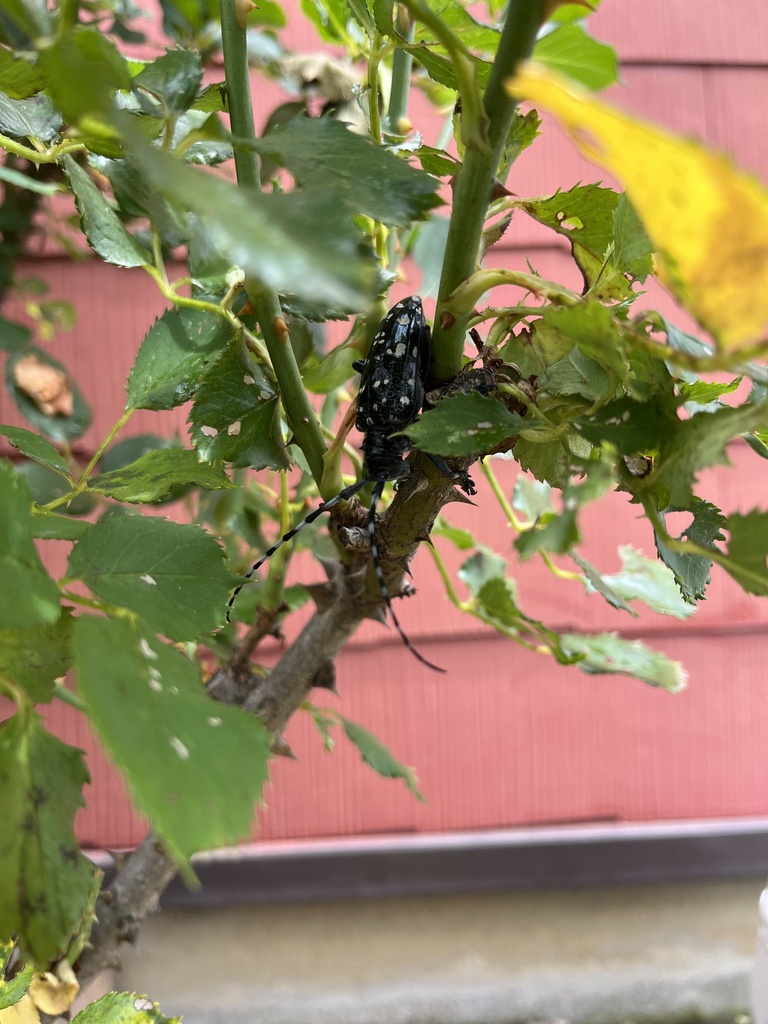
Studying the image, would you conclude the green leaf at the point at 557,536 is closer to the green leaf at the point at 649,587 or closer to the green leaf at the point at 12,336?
the green leaf at the point at 649,587

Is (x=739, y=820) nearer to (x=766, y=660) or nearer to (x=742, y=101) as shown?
(x=766, y=660)

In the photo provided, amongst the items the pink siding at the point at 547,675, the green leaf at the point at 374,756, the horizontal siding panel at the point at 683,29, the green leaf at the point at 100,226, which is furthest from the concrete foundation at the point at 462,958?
the horizontal siding panel at the point at 683,29

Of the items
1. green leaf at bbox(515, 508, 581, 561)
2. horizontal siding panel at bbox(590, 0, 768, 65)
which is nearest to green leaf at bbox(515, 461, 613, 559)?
green leaf at bbox(515, 508, 581, 561)

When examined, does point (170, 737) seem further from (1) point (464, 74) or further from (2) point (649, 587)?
(2) point (649, 587)

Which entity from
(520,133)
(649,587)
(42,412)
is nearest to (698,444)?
(520,133)

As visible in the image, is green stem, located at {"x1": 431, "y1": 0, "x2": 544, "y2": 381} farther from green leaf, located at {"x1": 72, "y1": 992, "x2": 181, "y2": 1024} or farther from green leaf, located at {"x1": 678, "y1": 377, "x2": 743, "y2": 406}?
green leaf, located at {"x1": 72, "y1": 992, "x2": 181, "y2": 1024}

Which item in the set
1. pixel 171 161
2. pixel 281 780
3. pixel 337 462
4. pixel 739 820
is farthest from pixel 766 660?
pixel 171 161

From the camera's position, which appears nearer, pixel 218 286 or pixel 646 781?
pixel 218 286
